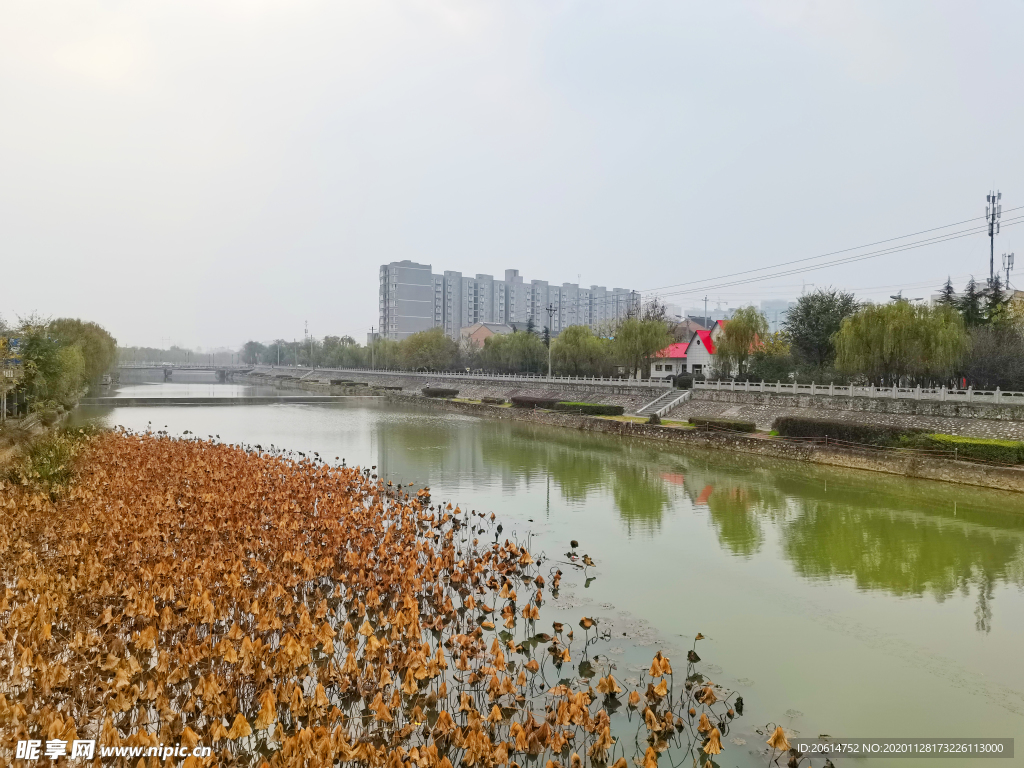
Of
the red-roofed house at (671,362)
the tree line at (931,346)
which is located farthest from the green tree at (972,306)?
the red-roofed house at (671,362)

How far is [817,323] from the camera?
39156mm

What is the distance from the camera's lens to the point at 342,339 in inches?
4208

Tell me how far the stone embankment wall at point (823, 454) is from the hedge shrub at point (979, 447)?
0.44 metres

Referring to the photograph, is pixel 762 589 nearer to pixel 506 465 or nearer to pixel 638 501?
pixel 638 501

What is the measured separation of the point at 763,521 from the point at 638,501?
302 cm

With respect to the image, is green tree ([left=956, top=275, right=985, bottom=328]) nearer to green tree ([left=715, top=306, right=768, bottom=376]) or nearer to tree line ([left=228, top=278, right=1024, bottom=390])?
tree line ([left=228, top=278, right=1024, bottom=390])

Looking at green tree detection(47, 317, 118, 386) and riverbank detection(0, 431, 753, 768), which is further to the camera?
green tree detection(47, 317, 118, 386)

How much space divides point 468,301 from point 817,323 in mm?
90530

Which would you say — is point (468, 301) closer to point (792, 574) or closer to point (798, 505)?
point (798, 505)

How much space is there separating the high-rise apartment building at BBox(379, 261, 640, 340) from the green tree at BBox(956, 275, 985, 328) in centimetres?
7685

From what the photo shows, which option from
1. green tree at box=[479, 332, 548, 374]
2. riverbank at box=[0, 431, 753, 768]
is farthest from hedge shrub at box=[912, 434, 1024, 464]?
green tree at box=[479, 332, 548, 374]

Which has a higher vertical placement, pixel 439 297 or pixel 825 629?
pixel 439 297

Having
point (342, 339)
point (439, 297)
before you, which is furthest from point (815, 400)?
point (439, 297)

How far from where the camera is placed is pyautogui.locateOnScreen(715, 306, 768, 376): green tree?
37.7 m
